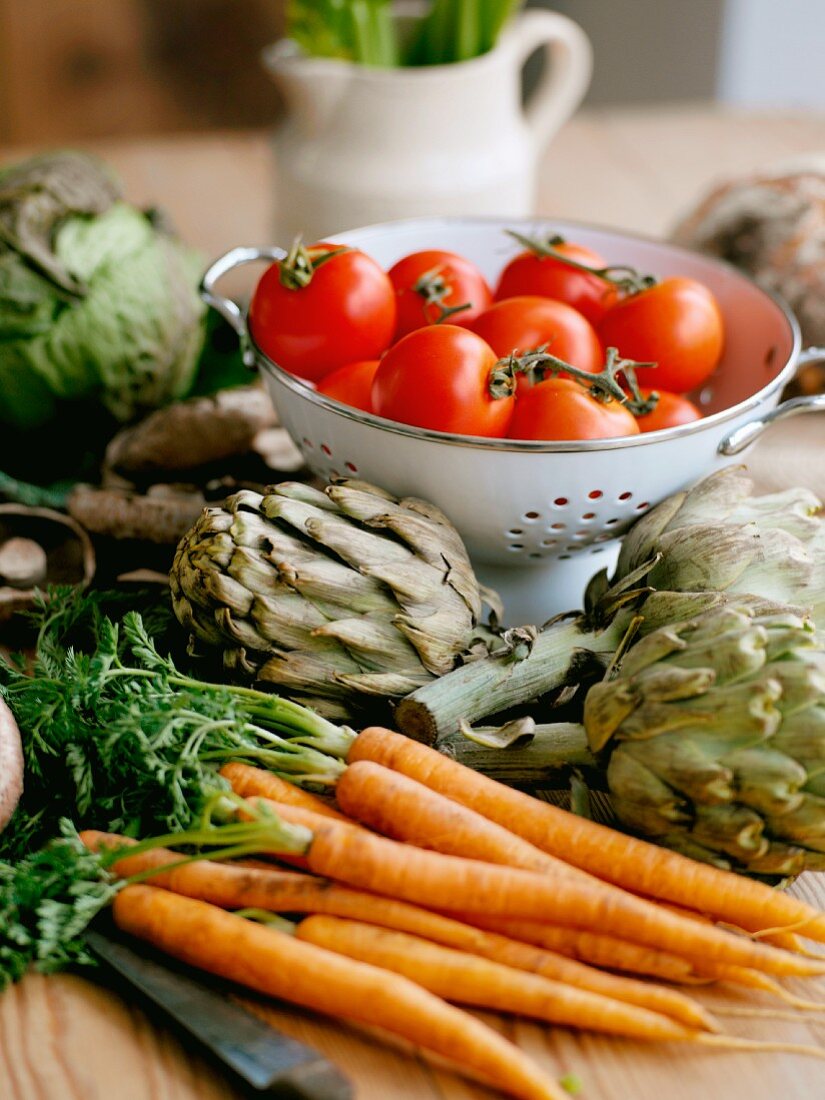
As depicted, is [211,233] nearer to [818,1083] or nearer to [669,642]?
[669,642]

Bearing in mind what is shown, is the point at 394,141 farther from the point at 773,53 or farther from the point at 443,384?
the point at 773,53

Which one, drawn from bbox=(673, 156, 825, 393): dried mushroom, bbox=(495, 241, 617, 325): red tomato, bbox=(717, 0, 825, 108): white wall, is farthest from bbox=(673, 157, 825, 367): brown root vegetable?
bbox=(717, 0, 825, 108): white wall

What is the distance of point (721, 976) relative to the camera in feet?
2.62

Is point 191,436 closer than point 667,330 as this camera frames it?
No

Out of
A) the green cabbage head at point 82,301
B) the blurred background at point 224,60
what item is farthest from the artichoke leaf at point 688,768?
the blurred background at point 224,60

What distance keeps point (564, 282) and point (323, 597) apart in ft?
1.49

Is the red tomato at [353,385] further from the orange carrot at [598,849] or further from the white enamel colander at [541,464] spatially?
the orange carrot at [598,849]

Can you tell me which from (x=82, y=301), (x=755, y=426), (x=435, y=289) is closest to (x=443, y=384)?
(x=435, y=289)

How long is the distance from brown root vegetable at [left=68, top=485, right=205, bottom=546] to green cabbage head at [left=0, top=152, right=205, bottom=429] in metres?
0.31

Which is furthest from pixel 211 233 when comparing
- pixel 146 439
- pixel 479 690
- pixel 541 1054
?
pixel 541 1054

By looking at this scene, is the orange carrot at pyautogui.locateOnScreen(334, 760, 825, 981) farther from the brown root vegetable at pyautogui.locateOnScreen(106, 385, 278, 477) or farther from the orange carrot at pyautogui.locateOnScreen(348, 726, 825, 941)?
the brown root vegetable at pyautogui.locateOnScreen(106, 385, 278, 477)

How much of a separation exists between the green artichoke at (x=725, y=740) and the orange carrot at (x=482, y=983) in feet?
0.42

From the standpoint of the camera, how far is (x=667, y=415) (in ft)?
3.60

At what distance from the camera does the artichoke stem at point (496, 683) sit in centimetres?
92
